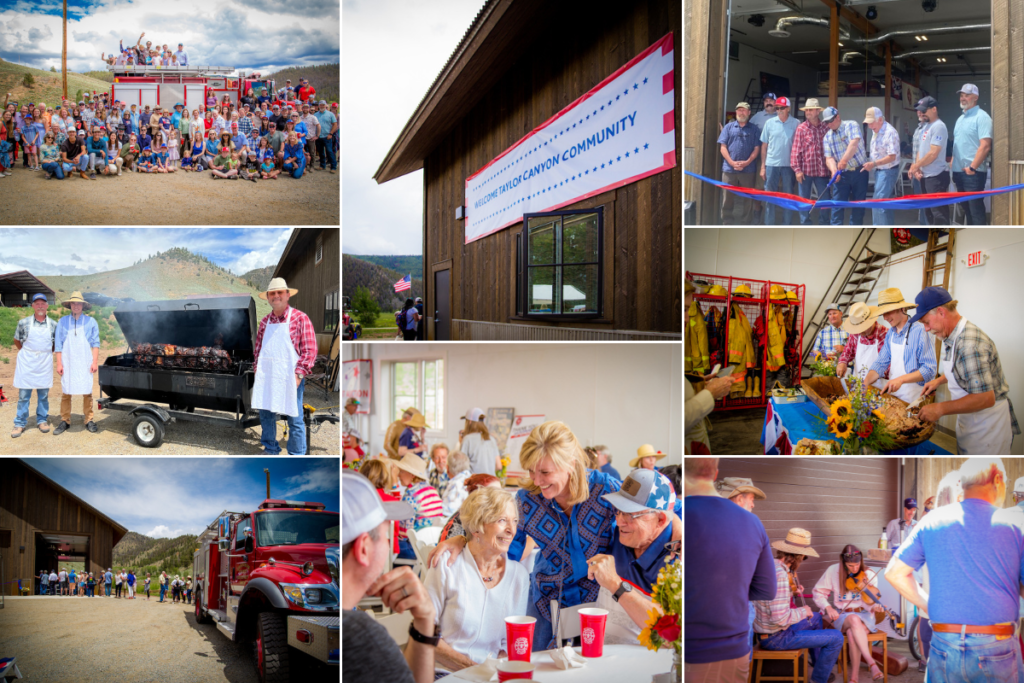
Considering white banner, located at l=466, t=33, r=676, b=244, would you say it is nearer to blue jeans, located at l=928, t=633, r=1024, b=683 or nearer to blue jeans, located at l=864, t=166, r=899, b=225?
blue jeans, located at l=864, t=166, r=899, b=225

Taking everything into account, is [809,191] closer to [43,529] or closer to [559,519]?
[559,519]

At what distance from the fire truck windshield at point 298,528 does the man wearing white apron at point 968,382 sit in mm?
2750

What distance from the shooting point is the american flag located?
9.59 feet

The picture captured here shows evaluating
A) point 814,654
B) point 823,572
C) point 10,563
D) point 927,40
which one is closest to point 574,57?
point 927,40

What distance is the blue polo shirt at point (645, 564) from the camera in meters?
2.94

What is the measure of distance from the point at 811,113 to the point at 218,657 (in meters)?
3.70

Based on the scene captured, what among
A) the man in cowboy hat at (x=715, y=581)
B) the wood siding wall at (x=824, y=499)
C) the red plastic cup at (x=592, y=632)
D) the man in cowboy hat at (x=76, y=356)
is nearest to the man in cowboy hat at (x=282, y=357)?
the man in cowboy hat at (x=76, y=356)

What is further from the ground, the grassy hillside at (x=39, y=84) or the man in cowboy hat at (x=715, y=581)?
the grassy hillside at (x=39, y=84)

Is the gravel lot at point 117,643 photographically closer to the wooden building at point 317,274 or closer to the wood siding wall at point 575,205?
the wooden building at point 317,274

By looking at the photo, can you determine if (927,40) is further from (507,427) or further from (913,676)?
(913,676)

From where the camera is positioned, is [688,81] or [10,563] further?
[10,563]

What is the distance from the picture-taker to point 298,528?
10.4ft

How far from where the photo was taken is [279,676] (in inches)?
122

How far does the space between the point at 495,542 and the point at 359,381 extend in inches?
36.8
